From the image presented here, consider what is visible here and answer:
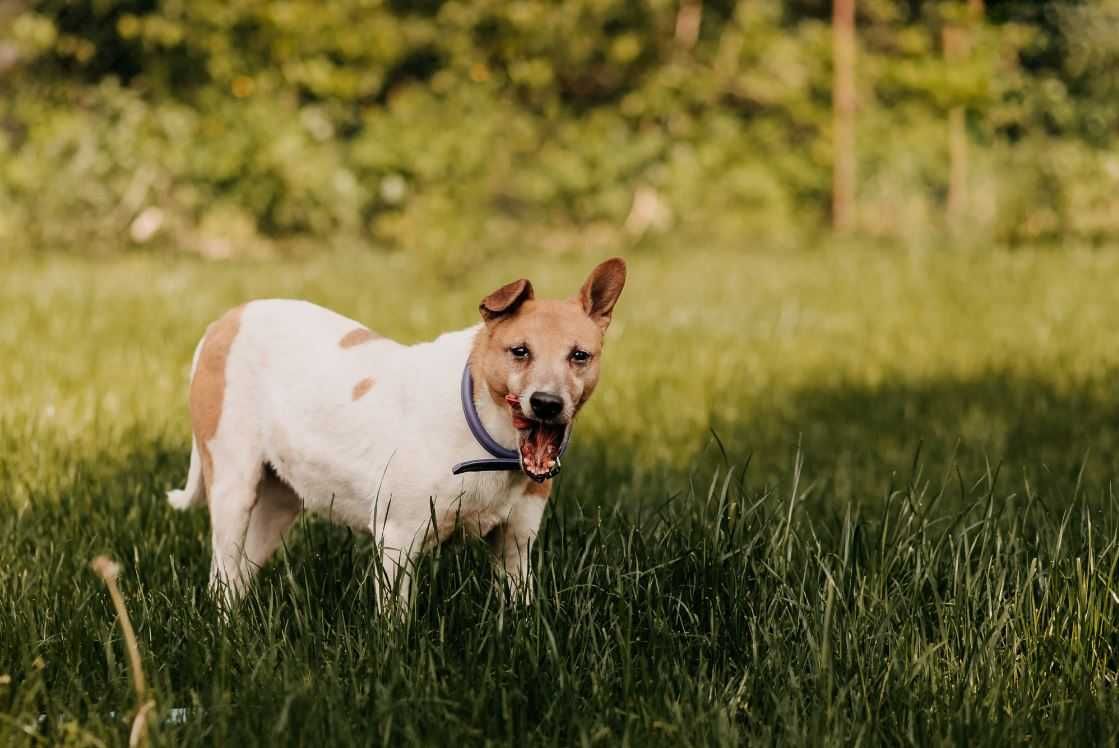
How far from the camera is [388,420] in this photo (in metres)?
2.88

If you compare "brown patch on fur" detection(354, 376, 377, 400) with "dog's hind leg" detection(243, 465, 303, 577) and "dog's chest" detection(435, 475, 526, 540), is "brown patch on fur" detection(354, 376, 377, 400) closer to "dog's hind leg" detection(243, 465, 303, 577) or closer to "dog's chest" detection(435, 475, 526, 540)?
"dog's chest" detection(435, 475, 526, 540)

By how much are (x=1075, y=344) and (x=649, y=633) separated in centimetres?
491

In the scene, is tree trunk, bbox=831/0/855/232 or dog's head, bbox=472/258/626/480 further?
tree trunk, bbox=831/0/855/232

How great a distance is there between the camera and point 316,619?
2840mm

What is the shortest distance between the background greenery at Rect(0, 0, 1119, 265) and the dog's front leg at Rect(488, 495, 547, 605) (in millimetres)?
7311

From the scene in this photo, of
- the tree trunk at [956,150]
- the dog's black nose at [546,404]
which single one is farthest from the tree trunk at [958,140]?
the dog's black nose at [546,404]

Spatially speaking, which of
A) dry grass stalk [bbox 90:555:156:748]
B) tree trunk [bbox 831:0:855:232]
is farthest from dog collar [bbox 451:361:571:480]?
tree trunk [bbox 831:0:855:232]

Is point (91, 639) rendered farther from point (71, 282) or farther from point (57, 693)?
point (71, 282)

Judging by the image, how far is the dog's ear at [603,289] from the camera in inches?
109

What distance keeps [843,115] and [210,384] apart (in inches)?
393

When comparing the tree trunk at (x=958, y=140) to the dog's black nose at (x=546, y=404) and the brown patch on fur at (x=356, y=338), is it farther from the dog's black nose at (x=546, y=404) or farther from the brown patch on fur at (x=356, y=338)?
the dog's black nose at (x=546, y=404)

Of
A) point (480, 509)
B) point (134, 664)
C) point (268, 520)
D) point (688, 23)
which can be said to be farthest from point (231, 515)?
point (688, 23)

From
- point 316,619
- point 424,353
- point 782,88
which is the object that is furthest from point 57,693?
point 782,88

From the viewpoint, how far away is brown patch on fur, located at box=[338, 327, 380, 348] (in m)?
3.13
